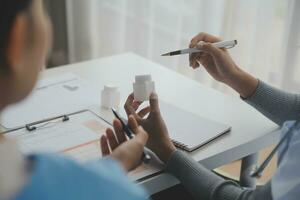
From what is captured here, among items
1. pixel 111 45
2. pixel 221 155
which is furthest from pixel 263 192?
pixel 111 45

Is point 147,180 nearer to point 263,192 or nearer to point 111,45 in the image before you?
point 263,192

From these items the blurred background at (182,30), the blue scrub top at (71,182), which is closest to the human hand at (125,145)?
the blue scrub top at (71,182)

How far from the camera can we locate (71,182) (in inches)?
23.1

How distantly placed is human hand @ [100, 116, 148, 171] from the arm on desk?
112 mm

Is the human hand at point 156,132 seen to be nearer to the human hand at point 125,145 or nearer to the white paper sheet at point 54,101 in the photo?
the human hand at point 125,145

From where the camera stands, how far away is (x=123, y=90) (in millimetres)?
1414

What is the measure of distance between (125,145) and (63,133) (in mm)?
280

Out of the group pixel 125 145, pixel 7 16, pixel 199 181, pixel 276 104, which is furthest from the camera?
pixel 276 104

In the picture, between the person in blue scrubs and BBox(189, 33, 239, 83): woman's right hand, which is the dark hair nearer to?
the person in blue scrubs

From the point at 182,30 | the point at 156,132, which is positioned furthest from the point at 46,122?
the point at 182,30

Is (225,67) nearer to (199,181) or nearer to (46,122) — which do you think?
(199,181)

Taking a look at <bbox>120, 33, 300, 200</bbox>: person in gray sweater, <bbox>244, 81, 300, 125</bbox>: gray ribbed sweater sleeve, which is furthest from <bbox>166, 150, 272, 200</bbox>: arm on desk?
<bbox>244, 81, 300, 125</bbox>: gray ribbed sweater sleeve

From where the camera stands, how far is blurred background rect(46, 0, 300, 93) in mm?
1802

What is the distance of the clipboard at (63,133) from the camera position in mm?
1057
